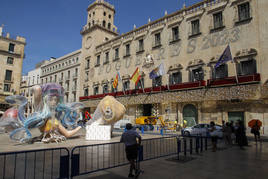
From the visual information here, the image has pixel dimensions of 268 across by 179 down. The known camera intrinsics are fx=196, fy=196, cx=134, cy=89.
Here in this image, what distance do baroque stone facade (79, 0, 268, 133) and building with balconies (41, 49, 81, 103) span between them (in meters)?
10.6

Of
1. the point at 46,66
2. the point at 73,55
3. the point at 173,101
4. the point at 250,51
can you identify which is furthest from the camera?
the point at 46,66

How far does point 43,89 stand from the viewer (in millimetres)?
11789

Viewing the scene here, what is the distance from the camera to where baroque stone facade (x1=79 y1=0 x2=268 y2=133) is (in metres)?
17.6

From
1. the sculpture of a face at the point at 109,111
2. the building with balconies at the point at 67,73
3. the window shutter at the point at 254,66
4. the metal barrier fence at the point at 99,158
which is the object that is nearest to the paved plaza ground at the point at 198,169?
the metal barrier fence at the point at 99,158

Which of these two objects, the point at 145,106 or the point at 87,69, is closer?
the point at 145,106

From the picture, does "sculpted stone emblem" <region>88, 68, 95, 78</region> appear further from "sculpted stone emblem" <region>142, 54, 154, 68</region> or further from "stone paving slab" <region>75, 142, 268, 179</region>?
"stone paving slab" <region>75, 142, 268, 179</region>

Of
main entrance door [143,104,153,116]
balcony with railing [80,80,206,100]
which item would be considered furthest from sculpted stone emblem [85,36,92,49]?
main entrance door [143,104,153,116]

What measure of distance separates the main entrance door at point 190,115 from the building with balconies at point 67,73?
24451 millimetres

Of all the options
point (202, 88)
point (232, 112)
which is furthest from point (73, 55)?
point (232, 112)

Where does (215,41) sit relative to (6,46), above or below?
below

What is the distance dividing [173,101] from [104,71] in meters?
15.5

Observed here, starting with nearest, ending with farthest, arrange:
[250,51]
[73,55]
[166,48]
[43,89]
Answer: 1. [43,89]
2. [250,51]
3. [166,48]
4. [73,55]

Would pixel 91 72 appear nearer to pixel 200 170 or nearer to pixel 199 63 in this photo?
pixel 199 63

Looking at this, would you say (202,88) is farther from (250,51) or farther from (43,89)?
(43,89)
